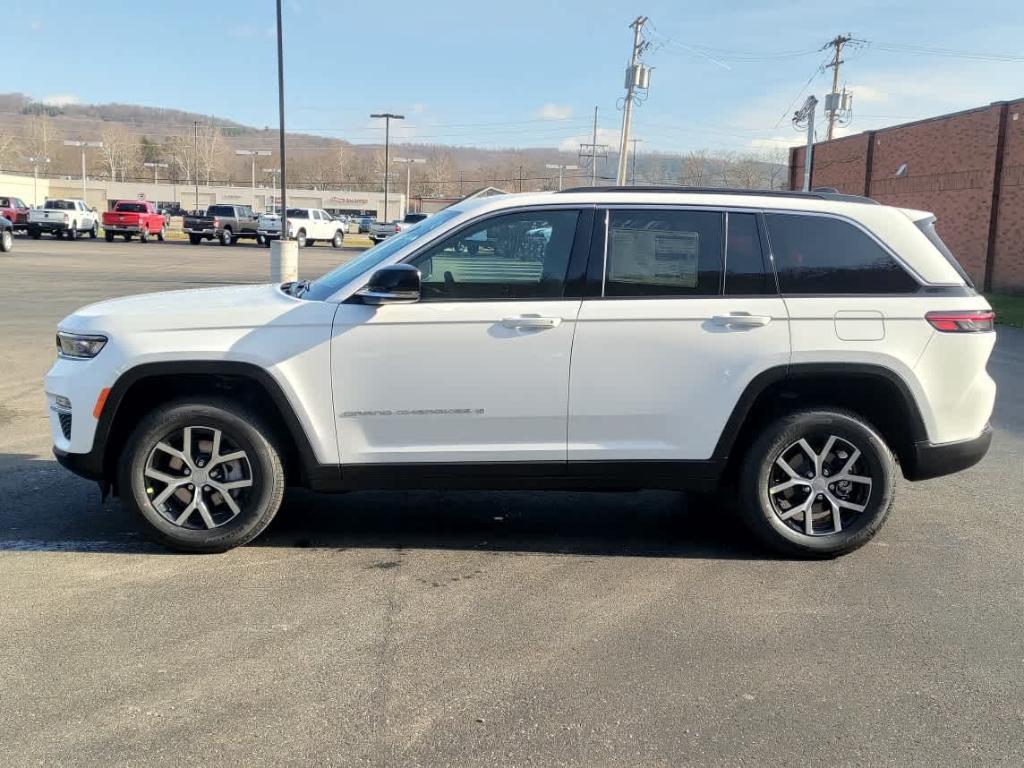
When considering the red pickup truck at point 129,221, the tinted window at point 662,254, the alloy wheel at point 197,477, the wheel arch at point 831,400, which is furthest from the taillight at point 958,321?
the red pickup truck at point 129,221

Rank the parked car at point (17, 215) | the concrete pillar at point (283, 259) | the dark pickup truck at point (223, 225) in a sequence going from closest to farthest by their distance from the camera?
the concrete pillar at point (283, 259) → the parked car at point (17, 215) → the dark pickup truck at point (223, 225)

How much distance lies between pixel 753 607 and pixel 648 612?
53cm

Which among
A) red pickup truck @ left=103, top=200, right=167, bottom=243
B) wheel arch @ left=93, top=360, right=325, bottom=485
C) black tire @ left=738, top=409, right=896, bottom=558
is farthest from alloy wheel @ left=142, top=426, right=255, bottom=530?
red pickup truck @ left=103, top=200, right=167, bottom=243

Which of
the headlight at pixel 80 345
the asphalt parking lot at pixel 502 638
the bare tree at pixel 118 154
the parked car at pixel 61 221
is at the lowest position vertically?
the asphalt parking lot at pixel 502 638

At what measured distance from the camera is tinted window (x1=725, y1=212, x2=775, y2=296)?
4.61 meters

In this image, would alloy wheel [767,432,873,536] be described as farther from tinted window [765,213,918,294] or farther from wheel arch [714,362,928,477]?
tinted window [765,213,918,294]

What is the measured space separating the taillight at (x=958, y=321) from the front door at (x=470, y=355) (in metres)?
1.91

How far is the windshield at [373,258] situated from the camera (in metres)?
4.64

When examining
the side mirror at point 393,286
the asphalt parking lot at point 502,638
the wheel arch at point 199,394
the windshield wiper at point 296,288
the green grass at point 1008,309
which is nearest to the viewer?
the asphalt parking lot at point 502,638

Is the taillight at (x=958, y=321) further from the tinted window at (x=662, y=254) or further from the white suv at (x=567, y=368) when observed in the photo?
the tinted window at (x=662, y=254)

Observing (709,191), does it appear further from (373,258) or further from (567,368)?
(373,258)

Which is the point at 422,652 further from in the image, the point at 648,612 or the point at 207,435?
the point at 207,435

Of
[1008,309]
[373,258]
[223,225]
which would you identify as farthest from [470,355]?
[223,225]

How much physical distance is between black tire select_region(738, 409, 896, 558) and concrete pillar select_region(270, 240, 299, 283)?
55.0ft
